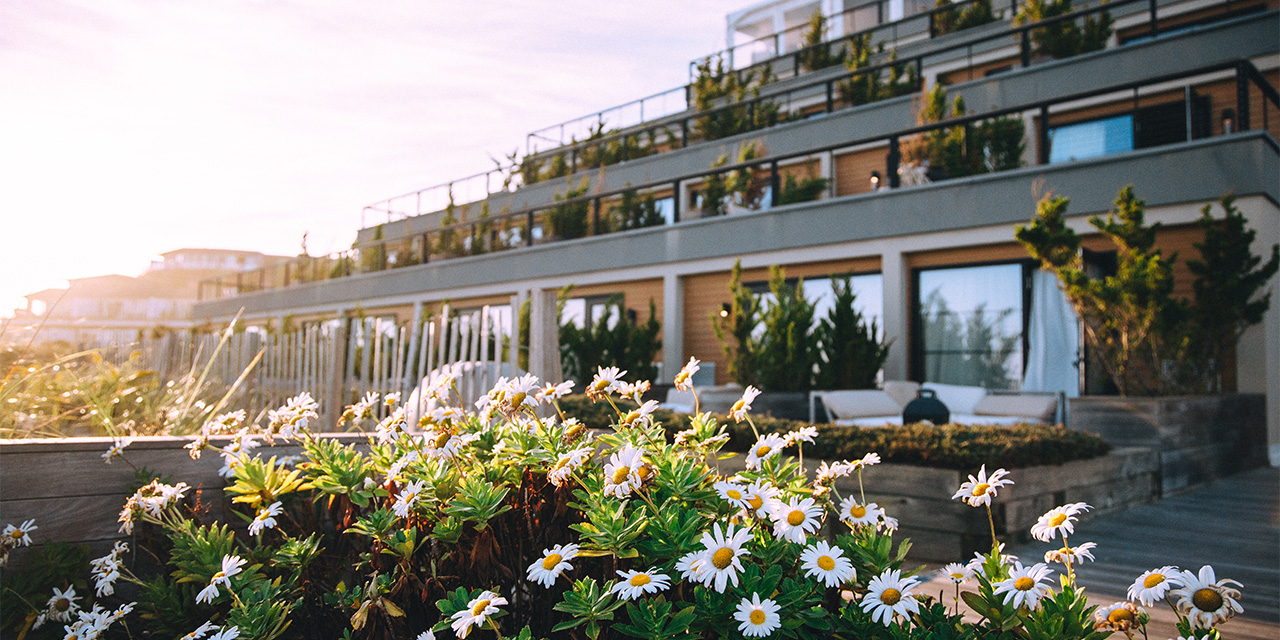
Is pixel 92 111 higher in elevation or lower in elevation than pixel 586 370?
higher

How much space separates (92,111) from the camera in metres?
3.37

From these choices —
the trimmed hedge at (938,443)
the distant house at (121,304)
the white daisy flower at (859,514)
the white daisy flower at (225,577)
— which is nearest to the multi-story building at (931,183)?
the trimmed hedge at (938,443)

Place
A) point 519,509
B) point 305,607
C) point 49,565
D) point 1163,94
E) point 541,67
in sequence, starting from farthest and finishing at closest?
point 1163,94
point 541,67
point 49,565
point 305,607
point 519,509

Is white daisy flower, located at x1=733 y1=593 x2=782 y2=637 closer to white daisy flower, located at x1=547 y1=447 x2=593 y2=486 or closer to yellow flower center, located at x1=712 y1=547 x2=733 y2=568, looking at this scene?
yellow flower center, located at x1=712 y1=547 x2=733 y2=568

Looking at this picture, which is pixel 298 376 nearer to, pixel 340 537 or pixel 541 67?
pixel 541 67

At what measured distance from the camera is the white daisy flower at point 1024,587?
1.22 meters

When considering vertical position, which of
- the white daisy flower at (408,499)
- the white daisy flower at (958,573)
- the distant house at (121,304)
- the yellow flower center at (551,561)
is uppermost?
the distant house at (121,304)

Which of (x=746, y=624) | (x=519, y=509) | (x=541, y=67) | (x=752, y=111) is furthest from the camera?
(x=752, y=111)

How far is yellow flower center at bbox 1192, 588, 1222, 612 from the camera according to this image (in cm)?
110

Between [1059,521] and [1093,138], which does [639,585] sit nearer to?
[1059,521]

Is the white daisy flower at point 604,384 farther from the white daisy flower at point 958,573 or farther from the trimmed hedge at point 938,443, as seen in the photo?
the trimmed hedge at point 938,443

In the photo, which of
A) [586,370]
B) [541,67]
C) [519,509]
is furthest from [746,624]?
[586,370]

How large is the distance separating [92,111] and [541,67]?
78.9 inches

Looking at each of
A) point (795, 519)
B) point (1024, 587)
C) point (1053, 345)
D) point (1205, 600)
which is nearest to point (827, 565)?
point (795, 519)
